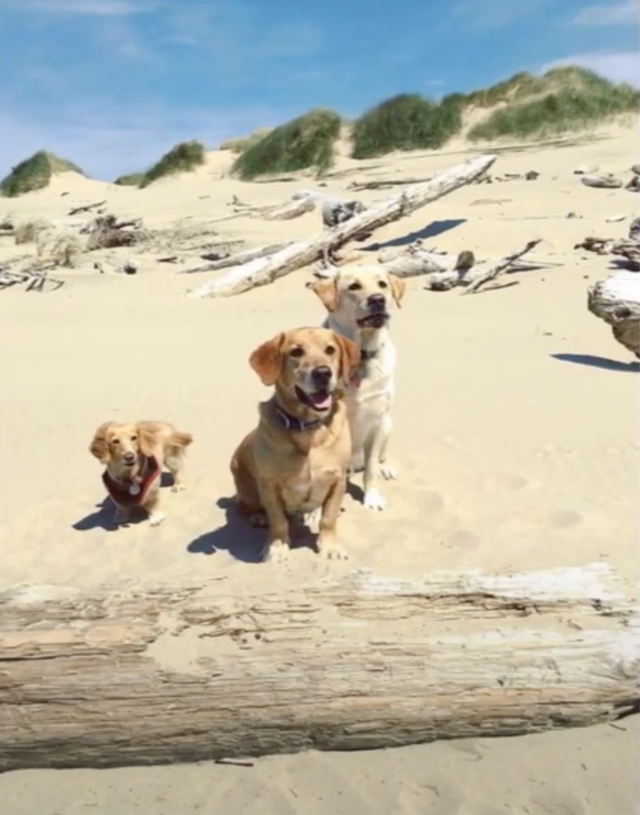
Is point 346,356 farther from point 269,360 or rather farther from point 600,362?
point 600,362

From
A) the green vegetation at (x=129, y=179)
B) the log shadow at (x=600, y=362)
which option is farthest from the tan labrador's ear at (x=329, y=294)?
the green vegetation at (x=129, y=179)

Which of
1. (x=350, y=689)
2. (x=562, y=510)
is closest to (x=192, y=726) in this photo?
(x=350, y=689)

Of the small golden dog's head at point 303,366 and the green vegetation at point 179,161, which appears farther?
the green vegetation at point 179,161

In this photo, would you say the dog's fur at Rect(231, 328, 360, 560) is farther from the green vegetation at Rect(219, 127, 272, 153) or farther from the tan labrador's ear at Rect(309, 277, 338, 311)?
the green vegetation at Rect(219, 127, 272, 153)

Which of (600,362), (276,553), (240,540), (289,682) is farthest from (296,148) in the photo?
(289,682)

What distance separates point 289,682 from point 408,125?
22652 millimetres

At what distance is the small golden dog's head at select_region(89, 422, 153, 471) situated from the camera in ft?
16.8

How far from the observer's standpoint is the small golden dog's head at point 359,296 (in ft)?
17.3

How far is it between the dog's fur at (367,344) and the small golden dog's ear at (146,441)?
1.07m

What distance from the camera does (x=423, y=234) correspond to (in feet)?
47.8

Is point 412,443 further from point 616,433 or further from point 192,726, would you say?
point 192,726

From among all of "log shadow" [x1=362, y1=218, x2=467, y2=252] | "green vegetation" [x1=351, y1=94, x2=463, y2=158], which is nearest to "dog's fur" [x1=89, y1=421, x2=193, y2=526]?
"log shadow" [x1=362, y1=218, x2=467, y2=252]

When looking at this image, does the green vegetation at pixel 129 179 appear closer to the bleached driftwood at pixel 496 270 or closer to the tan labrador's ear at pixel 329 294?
the bleached driftwood at pixel 496 270

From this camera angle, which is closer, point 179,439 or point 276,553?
point 276,553
